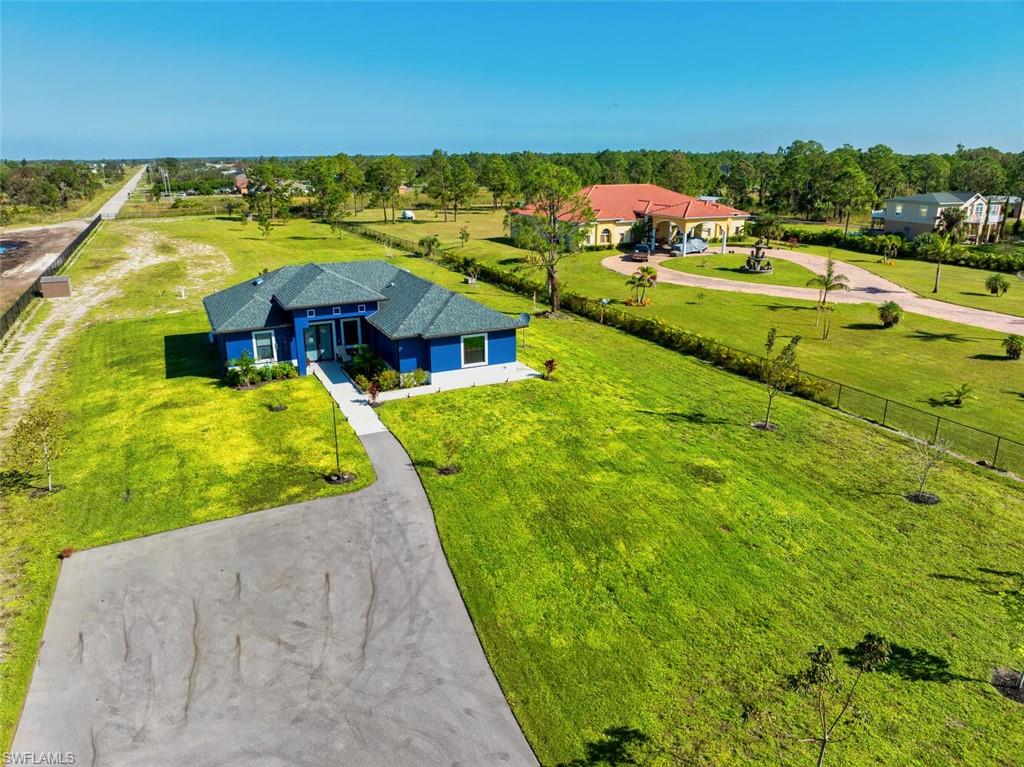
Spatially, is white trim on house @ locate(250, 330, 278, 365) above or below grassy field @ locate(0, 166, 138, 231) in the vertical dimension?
below

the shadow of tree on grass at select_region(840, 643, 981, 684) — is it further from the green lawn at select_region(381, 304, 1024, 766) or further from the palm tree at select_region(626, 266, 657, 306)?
the palm tree at select_region(626, 266, 657, 306)

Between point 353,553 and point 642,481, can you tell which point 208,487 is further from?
point 642,481

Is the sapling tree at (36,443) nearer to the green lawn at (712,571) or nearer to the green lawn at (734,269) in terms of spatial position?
the green lawn at (712,571)

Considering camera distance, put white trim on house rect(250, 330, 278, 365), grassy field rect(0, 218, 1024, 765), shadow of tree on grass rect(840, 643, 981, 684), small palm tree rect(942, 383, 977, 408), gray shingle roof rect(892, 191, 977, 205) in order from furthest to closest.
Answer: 1. gray shingle roof rect(892, 191, 977, 205)
2. white trim on house rect(250, 330, 278, 365)
3. small palm tree rect(942, 383, 977, 408)
4. shadow of tree on grass rect(840, 643, 981, 684)
5. grassy field rect(0, 218, 1024, 765)

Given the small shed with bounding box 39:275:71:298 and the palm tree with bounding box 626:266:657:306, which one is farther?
the small shed with bounding box 39:275:71:298

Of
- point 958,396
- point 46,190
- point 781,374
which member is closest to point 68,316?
point 781,374

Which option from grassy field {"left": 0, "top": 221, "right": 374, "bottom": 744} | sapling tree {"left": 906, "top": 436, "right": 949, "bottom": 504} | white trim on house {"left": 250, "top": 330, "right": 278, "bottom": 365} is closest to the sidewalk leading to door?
grassy field {"left": 0, "top": 221, "right": 374, "bottom": 744}

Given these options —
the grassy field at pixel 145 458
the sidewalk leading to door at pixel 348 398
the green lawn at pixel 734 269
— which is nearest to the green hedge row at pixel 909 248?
the green lawn at pixel 734 269
